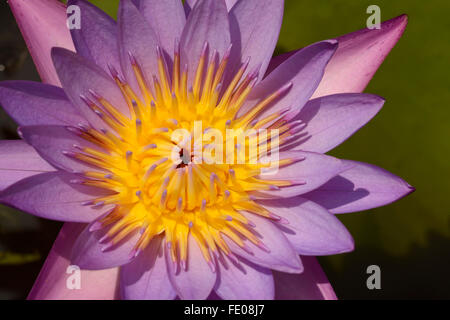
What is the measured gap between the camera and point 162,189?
→ 1395 millimetres

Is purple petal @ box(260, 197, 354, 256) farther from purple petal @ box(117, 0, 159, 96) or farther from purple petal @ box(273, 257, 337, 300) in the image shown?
purple petal @ box(117, 0, 159, 96)

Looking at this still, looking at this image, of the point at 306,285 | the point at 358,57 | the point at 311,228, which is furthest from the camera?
the point at 358,57

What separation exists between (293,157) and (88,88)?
0.72m

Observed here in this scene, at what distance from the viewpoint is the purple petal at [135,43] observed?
129cm

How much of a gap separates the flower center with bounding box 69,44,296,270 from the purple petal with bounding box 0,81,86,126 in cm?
8

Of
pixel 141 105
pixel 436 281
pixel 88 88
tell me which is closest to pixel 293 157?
pixel 141 105

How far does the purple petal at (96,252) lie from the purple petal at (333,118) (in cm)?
68

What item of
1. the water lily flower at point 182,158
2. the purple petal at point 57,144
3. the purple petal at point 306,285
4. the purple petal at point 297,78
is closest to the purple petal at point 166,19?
the water lily flower at point 182,158

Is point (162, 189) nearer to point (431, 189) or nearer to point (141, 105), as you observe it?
point (141, 105)

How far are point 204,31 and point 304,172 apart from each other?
1.92 ft

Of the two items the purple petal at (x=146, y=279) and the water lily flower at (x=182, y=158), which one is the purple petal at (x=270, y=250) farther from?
the purple petal at (x=146, y=279)

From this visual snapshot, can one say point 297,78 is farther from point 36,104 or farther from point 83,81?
point 36,104

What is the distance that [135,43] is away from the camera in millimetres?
1340

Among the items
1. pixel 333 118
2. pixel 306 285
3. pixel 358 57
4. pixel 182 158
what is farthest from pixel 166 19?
pixel 306 285
